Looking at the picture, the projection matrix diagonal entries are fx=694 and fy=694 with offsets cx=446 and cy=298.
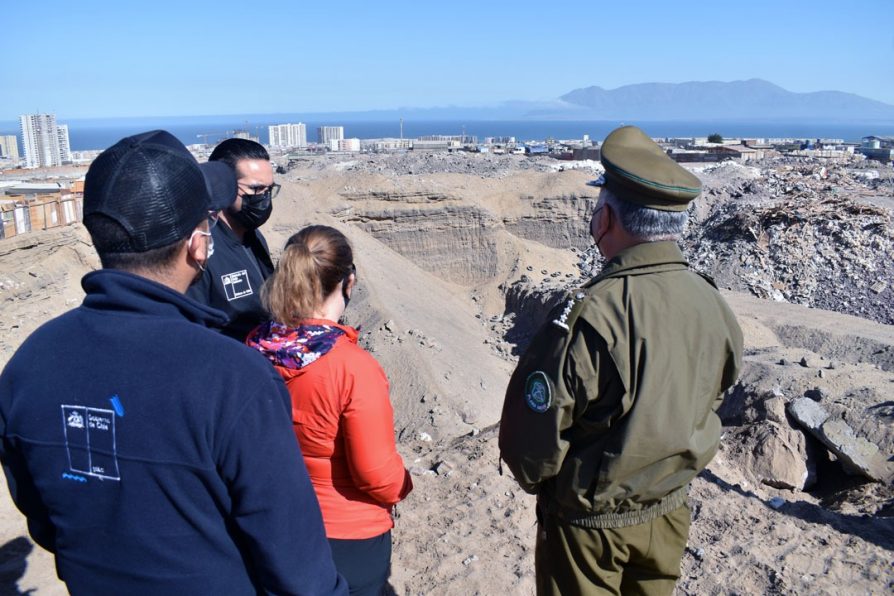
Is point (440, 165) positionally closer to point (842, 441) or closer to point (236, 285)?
point (842, 441)

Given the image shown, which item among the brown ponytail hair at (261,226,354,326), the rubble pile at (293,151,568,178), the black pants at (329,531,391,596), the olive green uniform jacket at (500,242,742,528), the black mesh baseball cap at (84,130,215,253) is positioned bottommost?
the black pants at (329,531,391,596)

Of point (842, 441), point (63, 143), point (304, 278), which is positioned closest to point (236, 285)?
point (304, 278)

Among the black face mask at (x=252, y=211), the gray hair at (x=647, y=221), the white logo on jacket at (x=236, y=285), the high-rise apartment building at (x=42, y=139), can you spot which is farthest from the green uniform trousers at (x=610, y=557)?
the high-rise apartment building at (x=42, y=139)

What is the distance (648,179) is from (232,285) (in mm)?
2198

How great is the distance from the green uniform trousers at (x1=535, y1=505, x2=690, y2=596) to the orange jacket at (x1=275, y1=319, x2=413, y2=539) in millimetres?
626

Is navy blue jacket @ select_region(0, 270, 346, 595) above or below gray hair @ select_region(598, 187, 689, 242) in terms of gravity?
below

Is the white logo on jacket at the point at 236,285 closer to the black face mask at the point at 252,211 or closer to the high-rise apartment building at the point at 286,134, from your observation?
the black face mask at the point at 252,211

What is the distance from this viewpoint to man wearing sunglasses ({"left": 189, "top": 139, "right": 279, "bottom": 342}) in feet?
11.6

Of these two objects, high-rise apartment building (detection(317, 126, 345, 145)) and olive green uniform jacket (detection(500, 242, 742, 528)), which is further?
high-rise apartment building (detection(317, 126, 345, 145))

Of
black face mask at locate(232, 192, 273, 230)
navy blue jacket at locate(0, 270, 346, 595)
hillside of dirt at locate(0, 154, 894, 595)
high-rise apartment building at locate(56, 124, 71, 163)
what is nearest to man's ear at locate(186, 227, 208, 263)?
navy blue jacket at locate(0, 270, 346, 595)

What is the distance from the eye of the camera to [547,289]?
15.4m

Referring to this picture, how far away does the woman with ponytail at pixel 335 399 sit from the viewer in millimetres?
2373

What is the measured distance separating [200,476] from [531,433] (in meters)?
1.23

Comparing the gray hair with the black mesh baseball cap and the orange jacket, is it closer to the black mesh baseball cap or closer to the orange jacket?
the orange jacket
